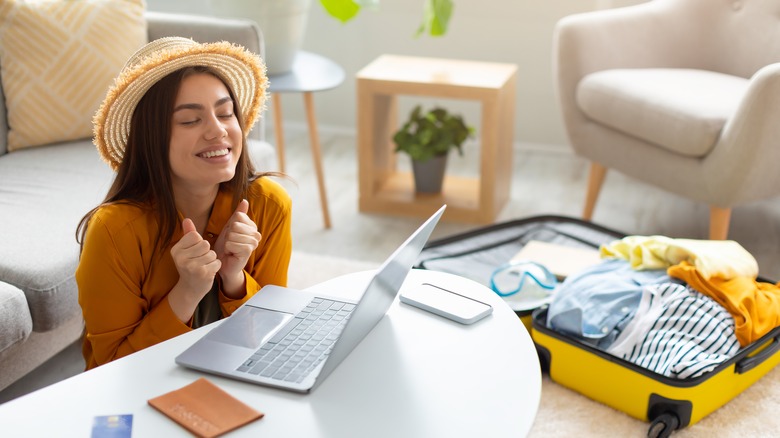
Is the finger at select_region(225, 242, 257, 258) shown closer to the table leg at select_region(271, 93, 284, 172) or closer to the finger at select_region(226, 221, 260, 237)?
the finger at select_region(226, 221, 260, 237)

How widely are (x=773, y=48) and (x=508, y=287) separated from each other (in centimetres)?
121

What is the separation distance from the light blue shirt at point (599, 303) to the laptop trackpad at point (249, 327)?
0.85 metres

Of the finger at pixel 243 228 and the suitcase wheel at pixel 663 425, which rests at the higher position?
the finger at pixel 243 228

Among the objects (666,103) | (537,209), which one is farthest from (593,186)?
(666,103)

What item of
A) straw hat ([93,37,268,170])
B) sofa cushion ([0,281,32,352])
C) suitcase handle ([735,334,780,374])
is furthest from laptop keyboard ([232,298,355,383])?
suitcase handle ([735,334,780,374])

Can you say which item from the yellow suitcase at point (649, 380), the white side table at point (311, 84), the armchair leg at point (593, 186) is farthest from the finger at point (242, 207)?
the armchair leg at point (593, 186)

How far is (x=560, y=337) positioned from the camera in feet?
6.41

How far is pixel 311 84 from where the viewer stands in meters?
2.68

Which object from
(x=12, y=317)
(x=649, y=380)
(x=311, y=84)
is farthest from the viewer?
(x=311, y=84)

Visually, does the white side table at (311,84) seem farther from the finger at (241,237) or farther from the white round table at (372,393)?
the white round table at (372,393)

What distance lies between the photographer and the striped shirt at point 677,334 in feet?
5.98

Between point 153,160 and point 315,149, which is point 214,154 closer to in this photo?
point 153,160

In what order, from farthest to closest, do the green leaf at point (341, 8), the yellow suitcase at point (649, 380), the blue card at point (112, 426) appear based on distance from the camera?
1. the green leaf at point (341, 8)
2. the yellow suitcase at point (649, 380)
3. the blue card at point (112, 426)

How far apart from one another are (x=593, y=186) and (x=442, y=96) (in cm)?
56
